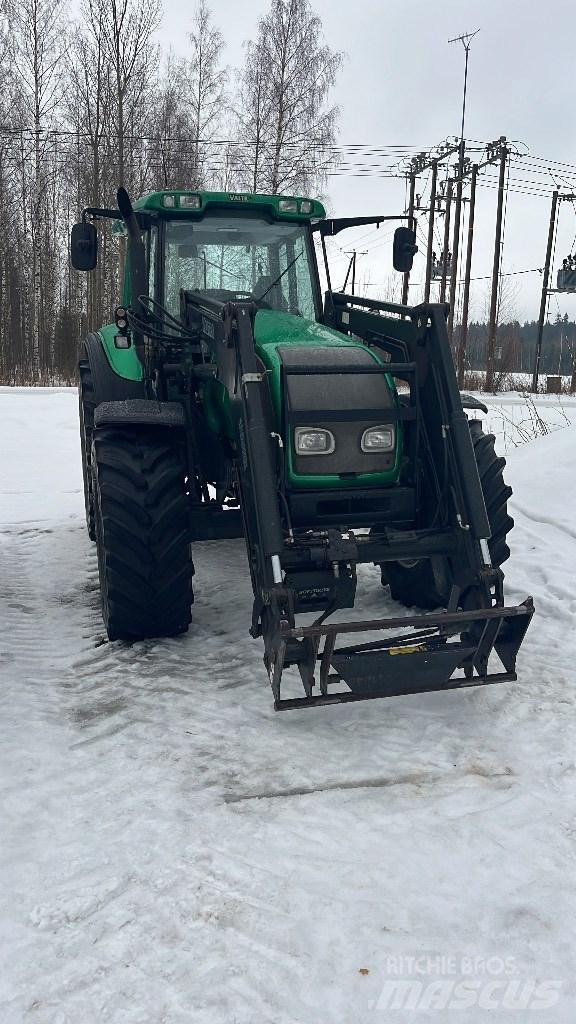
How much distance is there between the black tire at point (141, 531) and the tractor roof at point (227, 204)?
162 centimetres

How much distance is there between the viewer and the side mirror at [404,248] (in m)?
5.42

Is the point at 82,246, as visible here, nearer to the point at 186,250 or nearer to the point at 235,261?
the point at 186,250

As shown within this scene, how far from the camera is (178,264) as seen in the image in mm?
5066

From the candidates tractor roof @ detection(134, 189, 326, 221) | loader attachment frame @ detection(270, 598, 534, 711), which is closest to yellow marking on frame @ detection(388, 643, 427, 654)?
loader attachment frame @ detection(270, 598, 534, 711)

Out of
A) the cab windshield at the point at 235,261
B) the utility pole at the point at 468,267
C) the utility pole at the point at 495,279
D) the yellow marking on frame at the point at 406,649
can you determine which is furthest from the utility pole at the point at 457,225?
the yellow marking on frame at the point at 406,649

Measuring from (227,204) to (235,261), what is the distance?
35 centimetres

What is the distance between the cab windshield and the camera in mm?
5059

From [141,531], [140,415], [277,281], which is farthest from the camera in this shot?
[277,281]

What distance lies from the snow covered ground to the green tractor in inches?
10.4

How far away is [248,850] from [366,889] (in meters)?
0.42

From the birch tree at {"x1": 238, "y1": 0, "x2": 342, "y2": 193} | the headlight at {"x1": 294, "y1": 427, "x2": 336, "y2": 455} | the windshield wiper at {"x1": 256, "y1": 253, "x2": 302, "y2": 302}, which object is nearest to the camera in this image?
the headlight at {"x1": 294, "y1": 427, "x2": 336, "y2": 455}

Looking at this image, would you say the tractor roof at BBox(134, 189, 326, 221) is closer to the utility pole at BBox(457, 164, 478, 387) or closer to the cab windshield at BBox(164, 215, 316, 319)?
the cab windshield at BBox(164, 215, 316, 319)

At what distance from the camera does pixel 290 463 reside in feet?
12.3

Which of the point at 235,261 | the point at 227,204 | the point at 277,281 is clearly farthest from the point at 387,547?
the point at 227,204
